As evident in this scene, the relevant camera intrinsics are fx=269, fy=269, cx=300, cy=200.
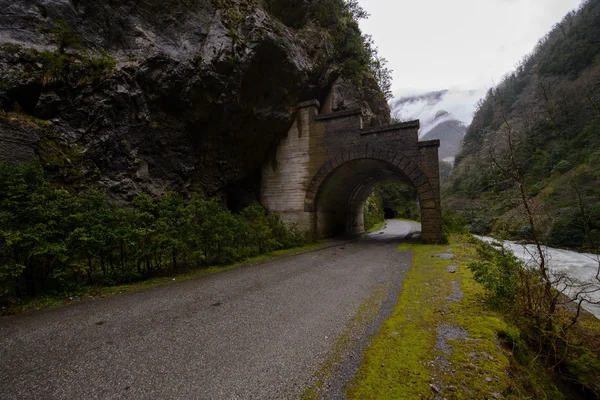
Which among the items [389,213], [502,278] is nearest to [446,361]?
[502,278]

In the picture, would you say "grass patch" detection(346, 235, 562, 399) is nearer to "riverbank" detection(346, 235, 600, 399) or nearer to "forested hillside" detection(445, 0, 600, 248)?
"riverbank" detection(346, 235, 600, 399)

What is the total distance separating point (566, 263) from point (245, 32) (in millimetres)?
15689

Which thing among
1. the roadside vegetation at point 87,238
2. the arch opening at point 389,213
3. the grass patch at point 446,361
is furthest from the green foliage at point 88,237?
the arch opening at point 389,213

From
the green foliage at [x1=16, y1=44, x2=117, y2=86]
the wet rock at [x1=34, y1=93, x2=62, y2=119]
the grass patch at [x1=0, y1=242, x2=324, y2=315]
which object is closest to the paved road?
the grass patch at [x1=0, y1=242, x2=324, y2=315]

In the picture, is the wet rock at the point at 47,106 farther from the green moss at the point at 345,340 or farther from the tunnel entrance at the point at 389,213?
the tunnel entrance at the point at 389,213

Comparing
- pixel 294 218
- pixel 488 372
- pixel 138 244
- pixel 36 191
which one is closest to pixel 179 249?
pixel 138 244

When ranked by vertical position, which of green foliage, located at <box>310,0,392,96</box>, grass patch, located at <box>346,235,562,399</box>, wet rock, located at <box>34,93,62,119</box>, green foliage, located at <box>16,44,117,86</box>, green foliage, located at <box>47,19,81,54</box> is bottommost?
grass patch, located at <box>346,235,562,399</box>

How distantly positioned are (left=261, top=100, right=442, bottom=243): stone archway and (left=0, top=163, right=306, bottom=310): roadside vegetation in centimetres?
679

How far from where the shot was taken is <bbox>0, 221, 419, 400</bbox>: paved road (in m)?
2.64

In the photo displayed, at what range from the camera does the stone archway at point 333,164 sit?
42.2 ft

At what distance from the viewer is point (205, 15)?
10469mm

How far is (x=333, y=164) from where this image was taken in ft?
46.2

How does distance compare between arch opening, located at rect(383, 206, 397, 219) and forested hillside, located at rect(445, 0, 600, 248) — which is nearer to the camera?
forested hillside, located at rect(445, 0, 600, 248)

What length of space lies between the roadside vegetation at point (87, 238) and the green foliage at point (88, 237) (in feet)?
0.04
